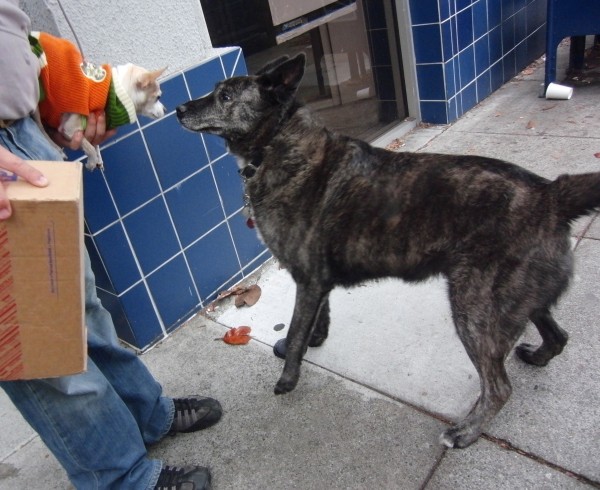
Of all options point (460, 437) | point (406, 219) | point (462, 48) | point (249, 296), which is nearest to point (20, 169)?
point (406, 219)

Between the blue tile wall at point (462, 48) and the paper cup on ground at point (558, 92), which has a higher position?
the blue tile wall at point (462, 48)

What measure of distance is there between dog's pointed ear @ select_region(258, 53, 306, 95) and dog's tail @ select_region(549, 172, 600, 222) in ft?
3.54

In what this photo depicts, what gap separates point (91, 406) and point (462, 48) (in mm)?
4519

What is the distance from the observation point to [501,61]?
18.0 ft

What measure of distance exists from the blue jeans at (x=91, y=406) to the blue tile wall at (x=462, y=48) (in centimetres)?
384

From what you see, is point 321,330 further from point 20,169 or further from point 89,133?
point 20,169

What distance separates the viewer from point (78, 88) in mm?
1636

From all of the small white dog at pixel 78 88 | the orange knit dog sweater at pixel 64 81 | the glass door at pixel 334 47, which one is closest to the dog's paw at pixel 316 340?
the small white dog at pixel 78 88

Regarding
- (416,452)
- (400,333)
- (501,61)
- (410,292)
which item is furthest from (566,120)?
(416,452)

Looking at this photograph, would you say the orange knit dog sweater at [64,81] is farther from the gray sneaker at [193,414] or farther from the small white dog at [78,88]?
the gray sneaker at [193,414]

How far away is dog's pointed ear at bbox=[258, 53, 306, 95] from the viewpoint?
2.05 metres

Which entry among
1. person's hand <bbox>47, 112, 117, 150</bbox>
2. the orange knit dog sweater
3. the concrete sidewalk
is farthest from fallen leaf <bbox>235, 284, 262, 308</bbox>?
the orange knit dog sweater

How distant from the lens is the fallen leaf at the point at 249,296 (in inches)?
120

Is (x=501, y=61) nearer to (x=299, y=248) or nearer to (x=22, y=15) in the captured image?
(x=299, y=248)
